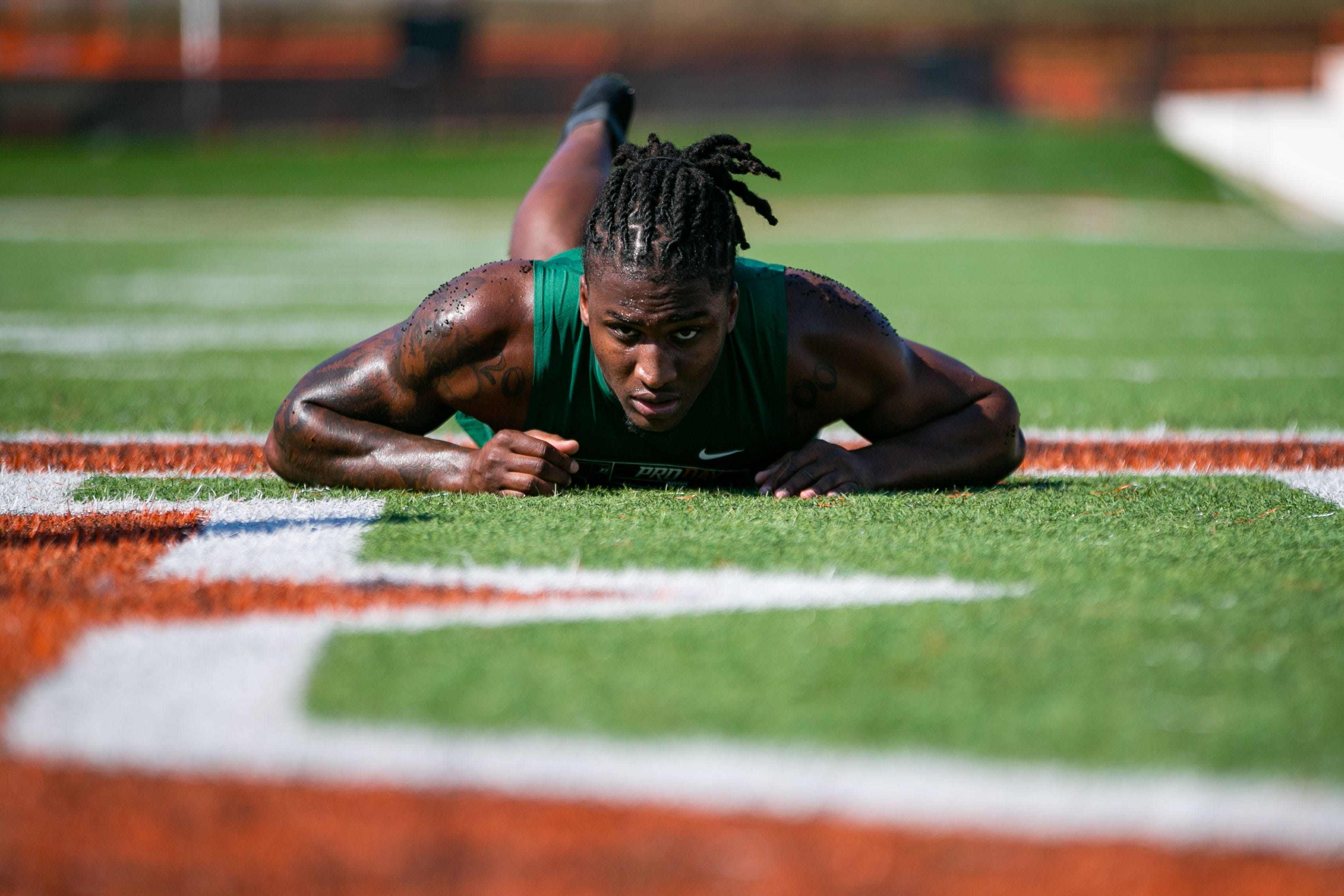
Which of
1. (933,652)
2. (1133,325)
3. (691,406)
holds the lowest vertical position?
(1133,325)

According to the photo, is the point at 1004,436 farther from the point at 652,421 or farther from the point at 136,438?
the point at 136,438

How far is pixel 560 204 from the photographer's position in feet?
15.4

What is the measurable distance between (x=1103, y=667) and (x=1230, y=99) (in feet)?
104

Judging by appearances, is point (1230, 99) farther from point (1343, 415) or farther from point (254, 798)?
point (254, 798)

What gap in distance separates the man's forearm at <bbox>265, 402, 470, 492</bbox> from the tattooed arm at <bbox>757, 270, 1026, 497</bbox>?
2.82 feet

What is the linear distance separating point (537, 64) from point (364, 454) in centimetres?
3876

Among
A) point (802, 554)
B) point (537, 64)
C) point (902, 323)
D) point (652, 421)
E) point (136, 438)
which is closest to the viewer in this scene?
point (802, 554)

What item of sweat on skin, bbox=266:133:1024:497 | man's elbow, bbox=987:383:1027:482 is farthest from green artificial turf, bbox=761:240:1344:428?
sweat on skin, bbox=266:133:1024:497

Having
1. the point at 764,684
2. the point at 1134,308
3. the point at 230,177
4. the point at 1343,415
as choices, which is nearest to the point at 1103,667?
the point at 764,684

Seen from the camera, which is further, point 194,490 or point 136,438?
point 136,438

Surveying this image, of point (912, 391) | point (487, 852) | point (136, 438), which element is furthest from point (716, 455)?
point (136, 438)

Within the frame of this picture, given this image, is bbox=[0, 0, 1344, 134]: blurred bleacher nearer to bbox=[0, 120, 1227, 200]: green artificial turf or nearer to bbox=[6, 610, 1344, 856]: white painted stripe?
bbox=[0, 120, 1227, 200]: green artificial turf

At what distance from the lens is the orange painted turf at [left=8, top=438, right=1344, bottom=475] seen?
154 inches

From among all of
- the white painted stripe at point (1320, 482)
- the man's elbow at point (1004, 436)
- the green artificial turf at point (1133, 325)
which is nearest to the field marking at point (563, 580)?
the man's elbow at point (1004, 436)
